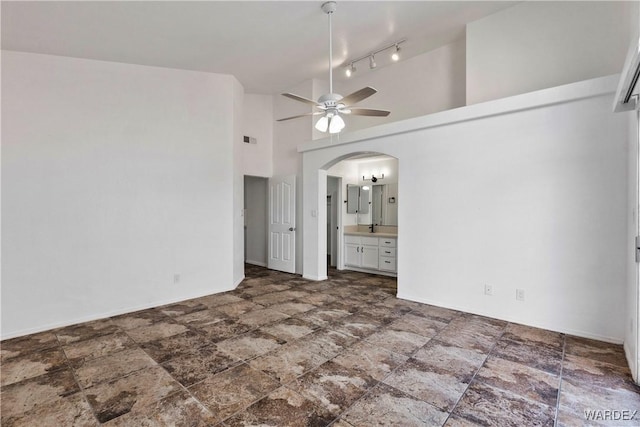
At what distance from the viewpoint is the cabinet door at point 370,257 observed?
6316 millimetres

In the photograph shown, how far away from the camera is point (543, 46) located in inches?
147

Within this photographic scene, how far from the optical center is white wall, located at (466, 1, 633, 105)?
11.1ft

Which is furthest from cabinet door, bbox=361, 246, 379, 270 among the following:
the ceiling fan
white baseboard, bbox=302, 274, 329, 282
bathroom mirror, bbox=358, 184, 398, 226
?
the ceiling fan

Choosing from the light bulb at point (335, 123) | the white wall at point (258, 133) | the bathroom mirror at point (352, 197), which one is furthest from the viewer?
the bathroom mirror at point (352, 197)

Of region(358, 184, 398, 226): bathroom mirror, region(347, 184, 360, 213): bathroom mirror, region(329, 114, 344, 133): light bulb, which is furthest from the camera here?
region(347, 184, 360, 213): bathroom mirror

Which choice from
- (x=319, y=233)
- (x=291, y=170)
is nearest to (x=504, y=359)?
(x=319, y=233)

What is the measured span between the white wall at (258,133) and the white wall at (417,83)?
1708 mm

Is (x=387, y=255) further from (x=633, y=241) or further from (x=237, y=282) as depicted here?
(x=633, y=241)

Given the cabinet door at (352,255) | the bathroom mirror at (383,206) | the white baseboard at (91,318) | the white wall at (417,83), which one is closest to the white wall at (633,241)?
the white wall at (417,83)

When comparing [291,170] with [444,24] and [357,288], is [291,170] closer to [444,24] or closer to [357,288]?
[357,288]

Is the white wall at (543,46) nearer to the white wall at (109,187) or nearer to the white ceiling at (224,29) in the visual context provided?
the white ceiling at (224,29)

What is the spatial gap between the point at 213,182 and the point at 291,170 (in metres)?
1.87

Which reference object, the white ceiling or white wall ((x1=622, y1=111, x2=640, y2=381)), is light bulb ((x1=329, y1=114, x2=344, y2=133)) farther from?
white wall ((x1=622, y1=111, x2=640, y2=381))

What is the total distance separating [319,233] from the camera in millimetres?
5770
